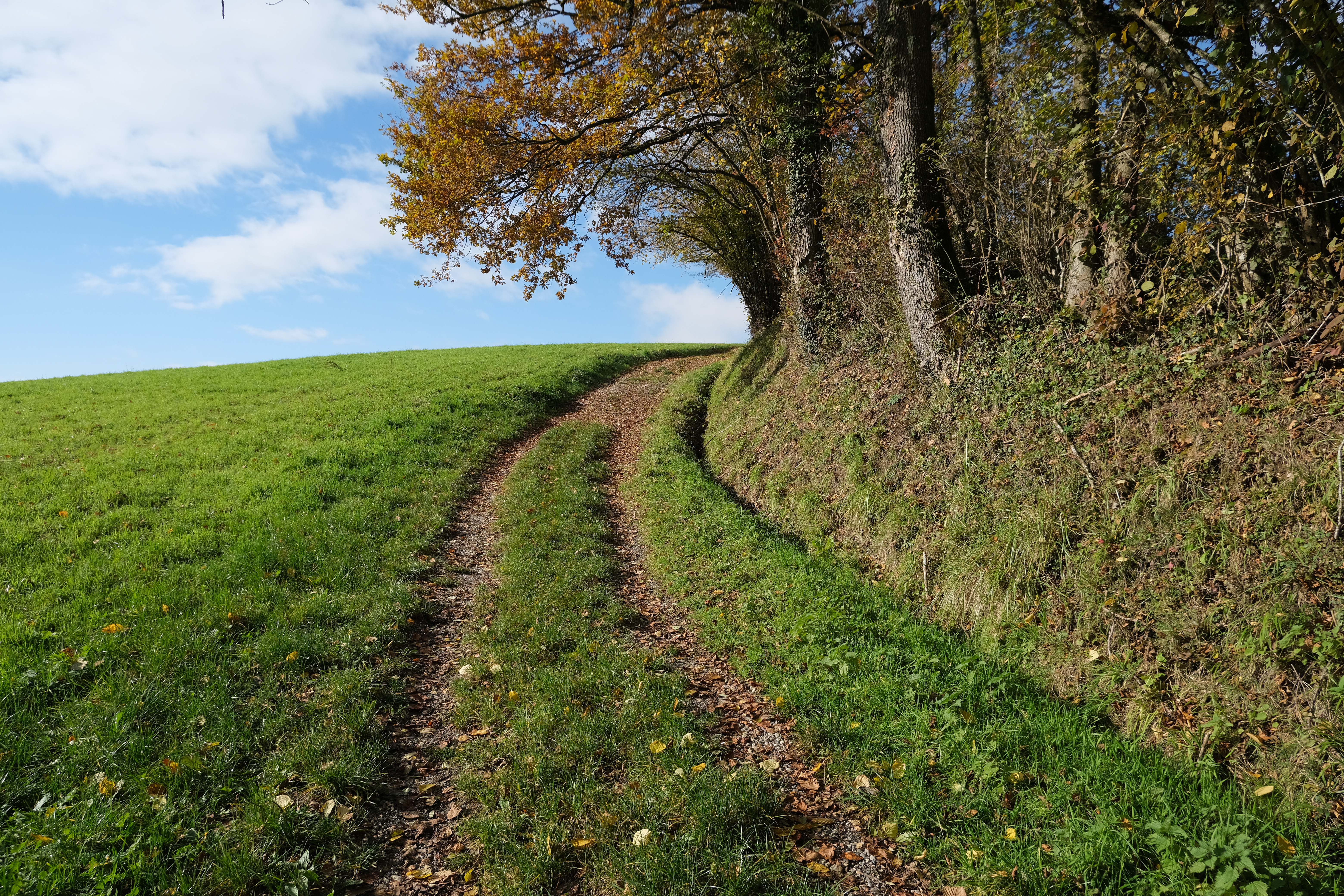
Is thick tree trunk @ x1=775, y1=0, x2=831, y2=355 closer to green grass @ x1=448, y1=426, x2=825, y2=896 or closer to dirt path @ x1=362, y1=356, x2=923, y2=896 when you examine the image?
dirt path @ x1=362, y1=356, x2=923, y2=896

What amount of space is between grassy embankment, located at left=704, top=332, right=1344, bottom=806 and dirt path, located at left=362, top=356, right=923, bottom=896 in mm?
2216

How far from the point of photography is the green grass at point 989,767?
3.23 metres

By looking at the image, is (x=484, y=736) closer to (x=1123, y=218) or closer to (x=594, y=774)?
(x=594, y=774)

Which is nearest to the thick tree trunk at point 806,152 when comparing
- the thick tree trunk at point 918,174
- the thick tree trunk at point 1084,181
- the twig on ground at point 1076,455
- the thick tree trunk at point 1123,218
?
the thick tree trunk at point 918,174

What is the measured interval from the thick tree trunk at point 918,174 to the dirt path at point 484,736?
5.42 metres

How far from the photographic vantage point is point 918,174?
8.92m

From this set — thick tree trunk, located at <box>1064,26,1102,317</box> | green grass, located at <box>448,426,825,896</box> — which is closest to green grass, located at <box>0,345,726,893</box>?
green grass, located at <box>448,426,825,896</box>

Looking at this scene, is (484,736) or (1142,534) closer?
(484,736)

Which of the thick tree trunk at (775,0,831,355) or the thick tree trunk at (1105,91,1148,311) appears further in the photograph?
the thick tree trunk at (775,0,831,355)

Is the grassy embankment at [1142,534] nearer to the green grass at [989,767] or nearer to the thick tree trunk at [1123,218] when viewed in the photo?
the green grass at [989,767]

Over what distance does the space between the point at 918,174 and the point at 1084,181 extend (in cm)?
243

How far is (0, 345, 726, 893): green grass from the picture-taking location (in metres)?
3.76

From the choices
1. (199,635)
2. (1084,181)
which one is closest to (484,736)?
(199,635)

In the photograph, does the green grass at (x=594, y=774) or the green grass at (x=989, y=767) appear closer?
the green grass at (x=989, y=767)
